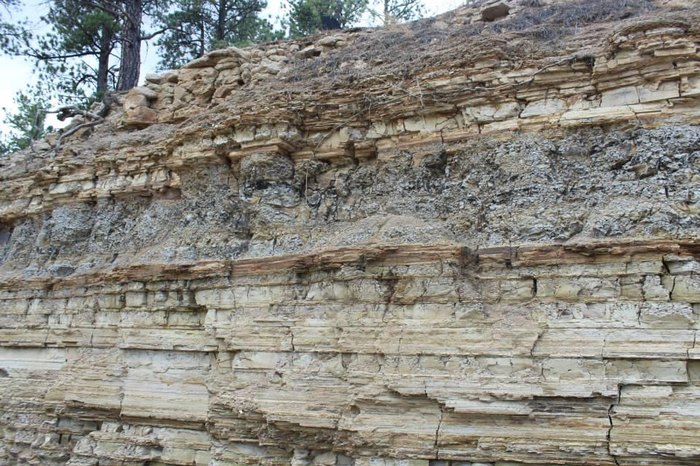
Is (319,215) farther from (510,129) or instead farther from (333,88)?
(510,129)

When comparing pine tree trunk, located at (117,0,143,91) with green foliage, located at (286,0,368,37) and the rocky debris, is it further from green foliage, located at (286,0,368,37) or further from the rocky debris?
the rocky debris

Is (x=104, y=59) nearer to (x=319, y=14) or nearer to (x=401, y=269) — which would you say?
(x=319, y=14)

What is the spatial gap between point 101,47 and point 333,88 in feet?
Answer: 42.2

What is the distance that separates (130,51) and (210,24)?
3.11 metres

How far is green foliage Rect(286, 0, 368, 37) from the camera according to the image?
1800 centimetres

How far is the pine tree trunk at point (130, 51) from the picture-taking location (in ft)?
55.7

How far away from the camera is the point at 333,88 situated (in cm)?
869

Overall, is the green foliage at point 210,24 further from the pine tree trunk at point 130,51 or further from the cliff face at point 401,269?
the cliff face at point 401,269

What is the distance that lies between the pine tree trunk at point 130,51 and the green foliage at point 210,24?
1.52 m

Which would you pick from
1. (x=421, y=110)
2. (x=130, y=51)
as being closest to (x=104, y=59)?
(x=130, y=51)

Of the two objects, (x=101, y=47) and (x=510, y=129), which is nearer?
(x=510, y=129)

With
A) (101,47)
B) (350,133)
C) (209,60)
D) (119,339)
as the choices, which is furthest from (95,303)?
(101,47)

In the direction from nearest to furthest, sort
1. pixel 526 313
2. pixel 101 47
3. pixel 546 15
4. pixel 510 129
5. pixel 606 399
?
1. pixel 606 399
2. pixel 526 313
3. pixel 510 129
4. pixel 546 15
5. pixel 101 47

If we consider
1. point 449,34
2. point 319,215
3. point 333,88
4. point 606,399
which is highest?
point 449,34
